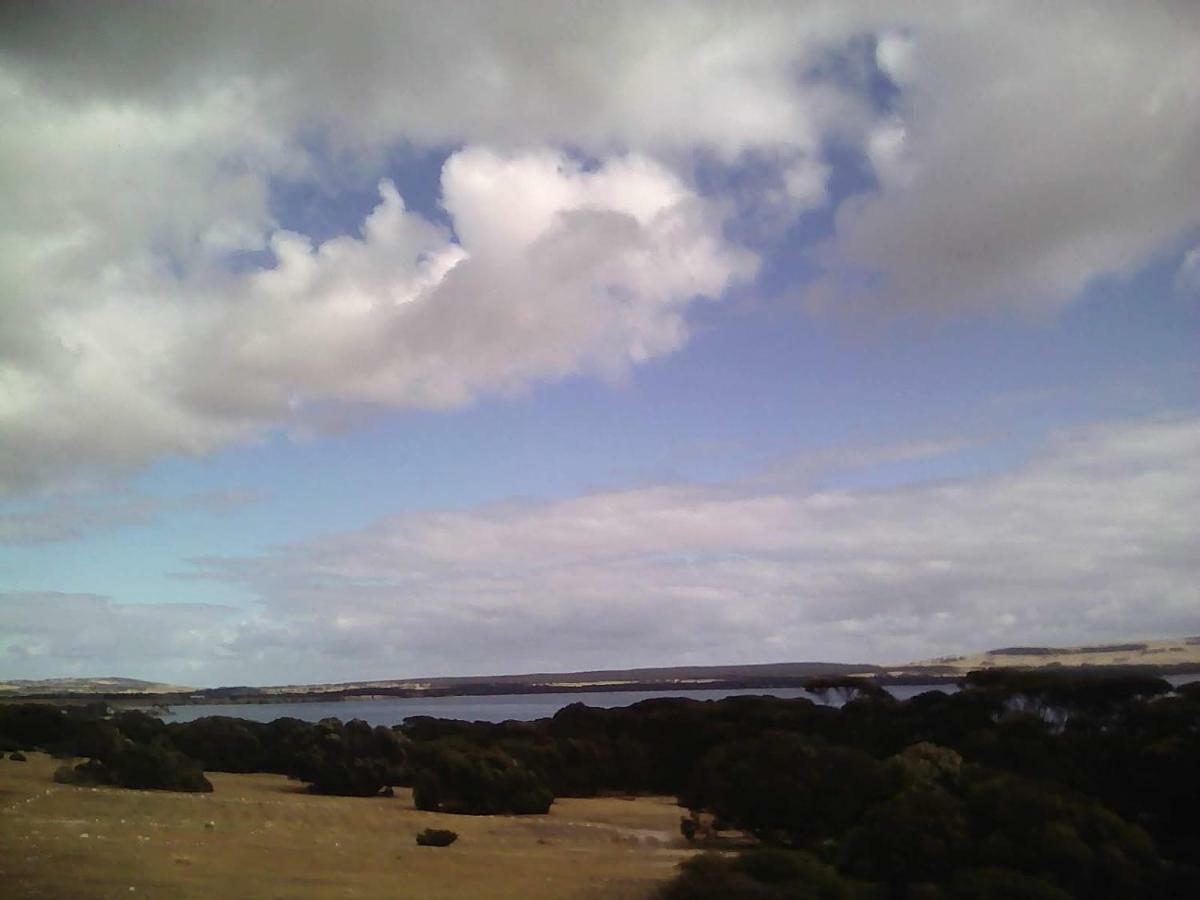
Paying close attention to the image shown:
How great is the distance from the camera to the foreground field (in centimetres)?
1224

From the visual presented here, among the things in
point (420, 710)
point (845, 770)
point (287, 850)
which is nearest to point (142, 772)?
point (287, 850)

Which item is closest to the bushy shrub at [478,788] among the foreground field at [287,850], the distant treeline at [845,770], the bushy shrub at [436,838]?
the distant treeline at [845,770]

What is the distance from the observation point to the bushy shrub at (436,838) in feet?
62.6

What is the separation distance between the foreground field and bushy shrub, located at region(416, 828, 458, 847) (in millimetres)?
371

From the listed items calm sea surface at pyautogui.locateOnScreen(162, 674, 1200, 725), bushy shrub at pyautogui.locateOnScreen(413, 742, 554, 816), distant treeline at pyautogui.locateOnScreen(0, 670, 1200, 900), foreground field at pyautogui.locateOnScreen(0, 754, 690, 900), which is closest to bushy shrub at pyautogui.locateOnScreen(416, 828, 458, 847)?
foreground field at pyautogui.locateOnScreen(0, 754, 690, 900)

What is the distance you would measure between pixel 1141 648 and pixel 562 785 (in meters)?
28.0

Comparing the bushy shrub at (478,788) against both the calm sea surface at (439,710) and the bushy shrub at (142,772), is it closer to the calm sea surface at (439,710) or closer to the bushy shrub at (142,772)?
the bushy shrub at (142,772)

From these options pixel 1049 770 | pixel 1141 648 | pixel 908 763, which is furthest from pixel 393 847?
pixel 1141 648

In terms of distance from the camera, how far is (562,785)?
1473 inches

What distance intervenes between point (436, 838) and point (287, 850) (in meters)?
4.10

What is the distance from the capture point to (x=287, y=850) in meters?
16.1

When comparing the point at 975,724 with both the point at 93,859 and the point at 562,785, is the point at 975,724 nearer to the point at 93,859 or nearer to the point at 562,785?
the point at 562,785

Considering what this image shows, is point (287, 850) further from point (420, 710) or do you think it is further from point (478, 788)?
point (420, 710)

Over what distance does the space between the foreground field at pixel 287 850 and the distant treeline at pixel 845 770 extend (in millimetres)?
2301
